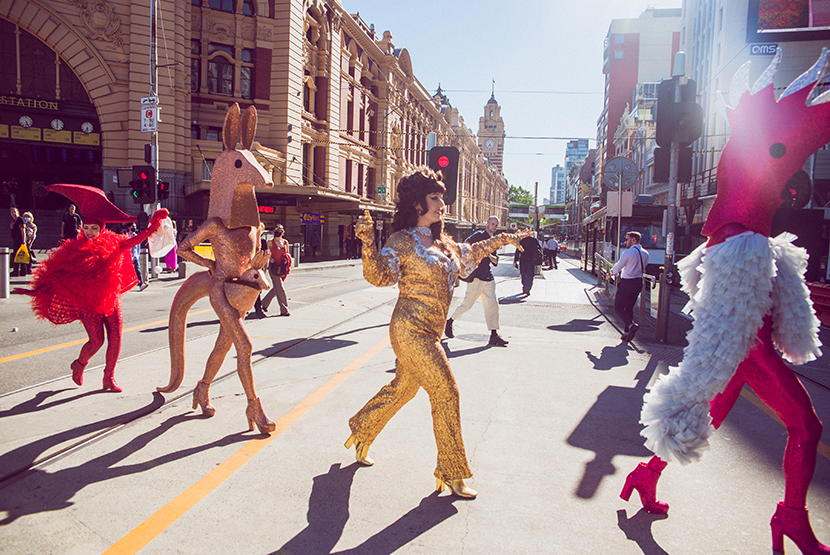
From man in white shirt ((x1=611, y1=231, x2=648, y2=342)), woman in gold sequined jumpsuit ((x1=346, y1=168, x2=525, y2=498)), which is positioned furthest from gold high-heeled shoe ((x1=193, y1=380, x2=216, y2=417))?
man in white shirt ((x1=611, y1=231, x2=648, y2=342))

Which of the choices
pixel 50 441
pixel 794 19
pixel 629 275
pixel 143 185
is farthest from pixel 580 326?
pixel 794 19

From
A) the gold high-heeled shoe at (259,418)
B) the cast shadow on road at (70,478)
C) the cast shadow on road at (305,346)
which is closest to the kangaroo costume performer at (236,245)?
the gold high-heeled shoe at (259,418)

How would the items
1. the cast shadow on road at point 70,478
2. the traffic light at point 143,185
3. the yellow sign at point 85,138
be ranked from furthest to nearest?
1. the yellow sign at point 85,138
2. the traffic light at point 143,185
3. the cast shadow on road at point 70,478

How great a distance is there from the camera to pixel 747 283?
2.64m

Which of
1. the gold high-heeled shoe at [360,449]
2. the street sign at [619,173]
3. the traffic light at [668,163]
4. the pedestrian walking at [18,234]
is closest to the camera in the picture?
the gold high-heeled shoe at [360,449]

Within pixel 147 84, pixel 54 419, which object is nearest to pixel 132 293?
pixel 54 419

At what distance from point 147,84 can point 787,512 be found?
27.4 m

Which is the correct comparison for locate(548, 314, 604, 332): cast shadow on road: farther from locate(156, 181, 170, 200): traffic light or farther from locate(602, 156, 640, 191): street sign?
locate(156, 181, 170, 200): traffic light

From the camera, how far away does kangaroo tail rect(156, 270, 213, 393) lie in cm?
421

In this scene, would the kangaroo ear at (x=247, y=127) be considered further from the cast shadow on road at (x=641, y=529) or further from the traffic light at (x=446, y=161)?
the traffic light at (x=446, y=161)

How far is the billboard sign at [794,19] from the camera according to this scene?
2088 centimetres

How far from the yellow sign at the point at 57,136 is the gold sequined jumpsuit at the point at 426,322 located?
91.1 ft

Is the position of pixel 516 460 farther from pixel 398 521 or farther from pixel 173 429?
pixel 173 429

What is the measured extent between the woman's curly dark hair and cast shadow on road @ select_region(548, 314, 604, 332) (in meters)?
6.66
